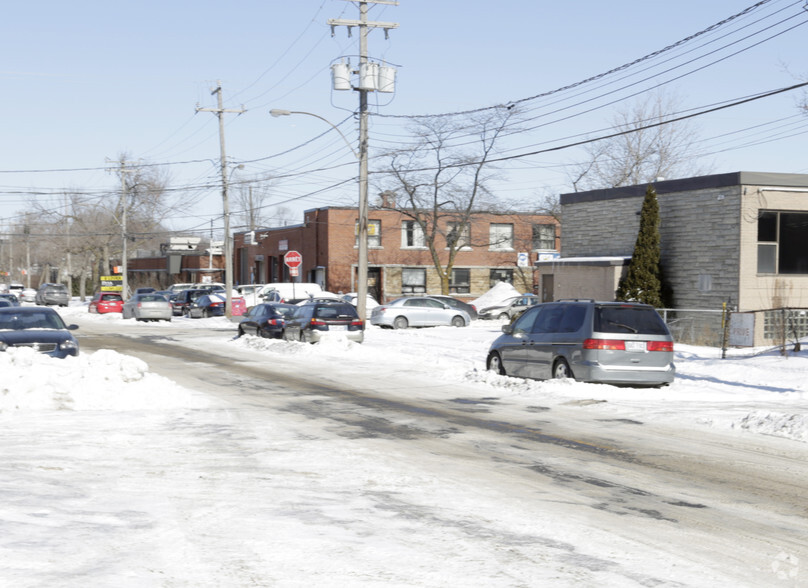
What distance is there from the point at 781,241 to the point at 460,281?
36.8 m

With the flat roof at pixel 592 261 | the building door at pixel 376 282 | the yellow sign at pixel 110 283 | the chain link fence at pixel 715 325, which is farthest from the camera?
the yellow sign at pixel 110 283

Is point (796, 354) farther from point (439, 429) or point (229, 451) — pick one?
point (229, 451)

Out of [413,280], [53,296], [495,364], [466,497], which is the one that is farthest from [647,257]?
[53,296]

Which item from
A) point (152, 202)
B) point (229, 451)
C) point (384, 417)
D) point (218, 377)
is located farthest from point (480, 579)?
point (152, 202)

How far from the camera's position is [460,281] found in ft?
216

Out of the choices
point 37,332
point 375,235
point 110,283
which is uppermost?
point 375,235

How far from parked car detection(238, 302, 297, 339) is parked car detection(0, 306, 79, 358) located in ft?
35.5

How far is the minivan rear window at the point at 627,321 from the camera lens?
643 inches

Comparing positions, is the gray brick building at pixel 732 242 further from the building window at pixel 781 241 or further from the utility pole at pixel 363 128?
the utility pole at pixel 363 128

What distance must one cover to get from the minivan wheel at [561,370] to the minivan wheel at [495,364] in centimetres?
188

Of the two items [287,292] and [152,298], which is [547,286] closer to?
[287,292]

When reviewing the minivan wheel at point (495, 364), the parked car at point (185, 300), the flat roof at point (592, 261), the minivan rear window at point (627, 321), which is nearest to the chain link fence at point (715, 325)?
the flat roof at point (592, 261)

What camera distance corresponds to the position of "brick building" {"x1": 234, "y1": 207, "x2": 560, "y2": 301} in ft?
204

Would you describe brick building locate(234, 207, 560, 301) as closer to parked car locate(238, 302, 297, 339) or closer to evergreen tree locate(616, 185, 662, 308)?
parked car locate(238, 302, 297, 339)
